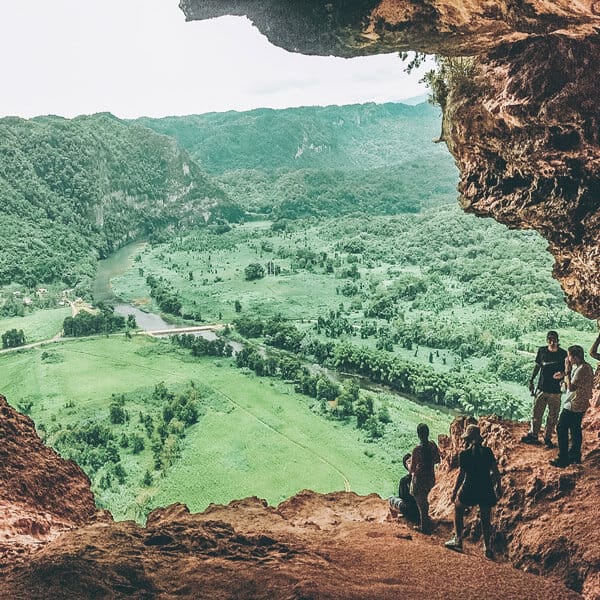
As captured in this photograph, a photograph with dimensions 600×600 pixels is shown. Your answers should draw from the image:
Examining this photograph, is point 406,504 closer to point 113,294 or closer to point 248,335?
point 248,335

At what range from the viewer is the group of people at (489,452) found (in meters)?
7.46

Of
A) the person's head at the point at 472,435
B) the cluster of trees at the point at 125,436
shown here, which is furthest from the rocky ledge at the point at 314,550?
the cluster of trees at the point at 125,436

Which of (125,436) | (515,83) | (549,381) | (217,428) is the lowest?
(217,428)

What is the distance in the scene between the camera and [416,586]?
6867mm

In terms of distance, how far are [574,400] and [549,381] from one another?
120cm

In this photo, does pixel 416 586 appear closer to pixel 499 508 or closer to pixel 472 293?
pixel 499 508

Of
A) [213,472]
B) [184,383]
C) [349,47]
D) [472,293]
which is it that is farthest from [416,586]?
[472,293]

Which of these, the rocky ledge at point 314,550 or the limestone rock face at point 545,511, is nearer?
the rocky ledge at point 314,550

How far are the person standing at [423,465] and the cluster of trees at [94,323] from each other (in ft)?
206

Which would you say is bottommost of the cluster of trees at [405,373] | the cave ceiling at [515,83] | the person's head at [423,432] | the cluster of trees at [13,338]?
the cluster of trees at [405,373]

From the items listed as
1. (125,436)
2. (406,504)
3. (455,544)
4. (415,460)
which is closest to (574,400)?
(415,460)

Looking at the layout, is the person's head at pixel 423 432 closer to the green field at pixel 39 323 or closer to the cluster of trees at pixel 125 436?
the cluster of trees at pixel 125 436

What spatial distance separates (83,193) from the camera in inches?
4963

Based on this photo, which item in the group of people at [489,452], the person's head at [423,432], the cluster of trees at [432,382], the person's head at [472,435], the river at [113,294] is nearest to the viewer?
the person's head at [472,435]
